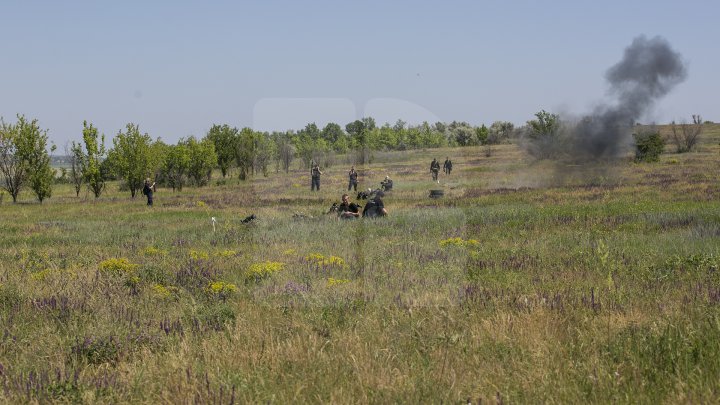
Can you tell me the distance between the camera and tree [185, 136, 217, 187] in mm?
49281

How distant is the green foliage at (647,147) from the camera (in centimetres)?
4844

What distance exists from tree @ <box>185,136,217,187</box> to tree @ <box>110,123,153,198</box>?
24.1 feet

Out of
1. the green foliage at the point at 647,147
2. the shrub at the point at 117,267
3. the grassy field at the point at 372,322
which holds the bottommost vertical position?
the grassy field at the point at 372,322

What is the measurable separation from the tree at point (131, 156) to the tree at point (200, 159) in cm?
735

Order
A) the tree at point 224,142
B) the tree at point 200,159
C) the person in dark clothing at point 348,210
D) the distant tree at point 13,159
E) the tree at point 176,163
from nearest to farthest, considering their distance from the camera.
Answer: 1. the person in dark clothing at point 348,210
2. the distant tree at point 13,159
3. the tree at point 176,163
4. the tree at point 200,159
5. the tree at point 224,142

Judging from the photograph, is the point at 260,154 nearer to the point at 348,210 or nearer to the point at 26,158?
the point at 26,158

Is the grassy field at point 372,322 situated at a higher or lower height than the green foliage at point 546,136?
lower

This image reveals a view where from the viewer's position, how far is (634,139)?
50.6 meters

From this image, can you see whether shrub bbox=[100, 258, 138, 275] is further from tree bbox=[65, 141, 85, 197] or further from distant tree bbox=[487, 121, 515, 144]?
distant tree bbox=[487, 121, 515, 144]

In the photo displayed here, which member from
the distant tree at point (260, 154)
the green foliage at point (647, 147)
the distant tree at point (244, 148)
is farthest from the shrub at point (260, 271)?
the distant tree at point (260, 154)

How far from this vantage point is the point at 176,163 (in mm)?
47438

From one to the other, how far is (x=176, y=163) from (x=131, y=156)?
22.6 feet

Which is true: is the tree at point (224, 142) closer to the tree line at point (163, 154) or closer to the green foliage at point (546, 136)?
the tree line at point (163, 154)

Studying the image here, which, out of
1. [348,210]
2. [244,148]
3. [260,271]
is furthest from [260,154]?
[260,271]
